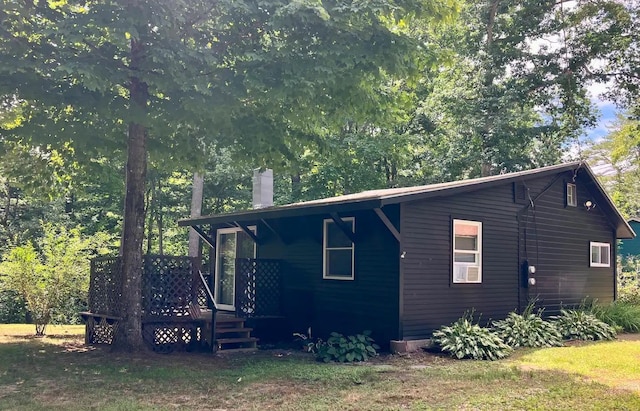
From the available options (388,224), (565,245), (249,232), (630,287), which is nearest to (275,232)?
(249,232)

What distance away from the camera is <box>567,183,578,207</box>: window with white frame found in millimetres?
12891

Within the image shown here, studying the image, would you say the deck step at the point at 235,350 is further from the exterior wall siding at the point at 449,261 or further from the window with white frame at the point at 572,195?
the window with white frame at the point at 572,195

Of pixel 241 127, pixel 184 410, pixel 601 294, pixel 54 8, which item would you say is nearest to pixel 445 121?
pixel 601 294

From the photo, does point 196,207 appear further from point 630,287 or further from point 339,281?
point 630,287

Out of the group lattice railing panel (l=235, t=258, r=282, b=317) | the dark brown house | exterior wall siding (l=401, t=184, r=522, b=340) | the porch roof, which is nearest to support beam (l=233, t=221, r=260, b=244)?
the dark brown house

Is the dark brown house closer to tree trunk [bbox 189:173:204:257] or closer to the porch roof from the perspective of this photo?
the porch roof

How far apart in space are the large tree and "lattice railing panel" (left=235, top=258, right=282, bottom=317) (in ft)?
7.30

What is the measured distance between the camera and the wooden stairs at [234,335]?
9898mm

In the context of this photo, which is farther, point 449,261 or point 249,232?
point 249,232

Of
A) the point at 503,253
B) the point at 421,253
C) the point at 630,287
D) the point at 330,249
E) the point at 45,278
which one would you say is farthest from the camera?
the point at 630,287

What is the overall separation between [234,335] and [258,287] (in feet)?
4.34

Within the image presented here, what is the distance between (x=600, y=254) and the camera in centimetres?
1385

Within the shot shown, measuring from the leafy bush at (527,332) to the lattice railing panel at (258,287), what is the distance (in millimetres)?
4220

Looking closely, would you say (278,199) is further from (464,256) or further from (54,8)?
(54,8)
